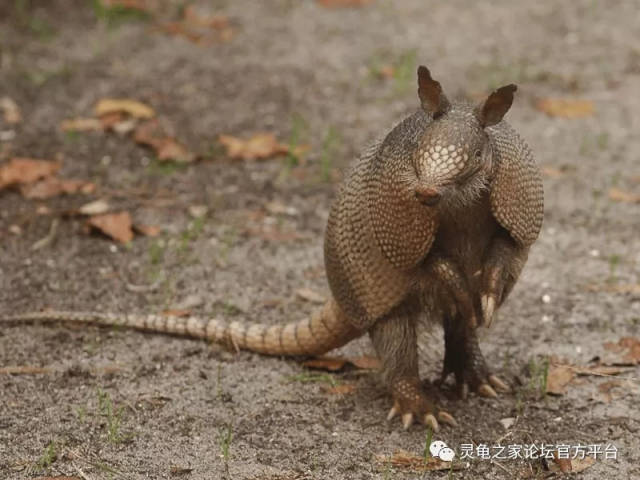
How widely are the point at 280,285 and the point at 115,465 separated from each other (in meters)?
2.08

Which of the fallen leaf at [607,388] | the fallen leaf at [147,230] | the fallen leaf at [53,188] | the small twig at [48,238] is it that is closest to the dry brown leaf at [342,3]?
the fallen leaf at [53,188]

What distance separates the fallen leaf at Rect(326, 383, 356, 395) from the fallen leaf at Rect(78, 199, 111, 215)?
241 centimetres

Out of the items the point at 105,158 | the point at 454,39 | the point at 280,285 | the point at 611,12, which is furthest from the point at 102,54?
the point at 611,12

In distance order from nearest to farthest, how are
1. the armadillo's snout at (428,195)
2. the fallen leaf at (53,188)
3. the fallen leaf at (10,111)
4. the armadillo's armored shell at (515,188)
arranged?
1. the armadillo's snout at (428,195)
2. the armadillo's armored shell at (515,188)
3. the fallen leaf at (53,188)
4. the fallen leaf at (10,111)

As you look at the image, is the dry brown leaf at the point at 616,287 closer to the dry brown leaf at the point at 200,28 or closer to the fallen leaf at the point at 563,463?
the fallen leaf at the point at 563,463

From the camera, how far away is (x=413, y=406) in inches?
187

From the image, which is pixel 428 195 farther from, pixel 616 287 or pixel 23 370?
pixel 616 287

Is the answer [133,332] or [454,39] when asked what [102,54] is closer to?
[454,39]

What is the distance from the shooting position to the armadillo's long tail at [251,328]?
16.6 ft

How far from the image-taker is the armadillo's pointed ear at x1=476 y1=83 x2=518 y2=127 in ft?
13.2

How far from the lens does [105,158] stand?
760 centimetres

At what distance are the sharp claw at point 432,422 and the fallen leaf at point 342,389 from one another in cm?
46

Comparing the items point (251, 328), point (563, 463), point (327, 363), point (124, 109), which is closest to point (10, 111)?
point (124, 109)

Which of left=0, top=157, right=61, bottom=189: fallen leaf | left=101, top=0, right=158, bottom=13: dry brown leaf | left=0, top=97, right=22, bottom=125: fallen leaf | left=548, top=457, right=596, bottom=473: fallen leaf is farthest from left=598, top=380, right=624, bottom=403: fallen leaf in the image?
left=101, top=0, right=158, bottom=13: dry brown leaf
